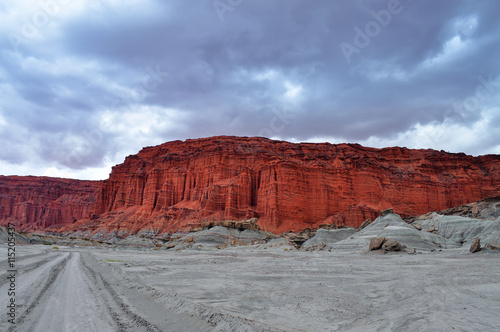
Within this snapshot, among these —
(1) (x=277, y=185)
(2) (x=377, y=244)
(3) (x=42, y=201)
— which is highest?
(1) (x=277, y=185)

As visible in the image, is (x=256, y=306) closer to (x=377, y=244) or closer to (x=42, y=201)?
(x=377, y=244)

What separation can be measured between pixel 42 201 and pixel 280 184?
14300cm

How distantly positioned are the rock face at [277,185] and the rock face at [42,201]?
45920 millimetres

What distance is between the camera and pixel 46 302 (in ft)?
24.0

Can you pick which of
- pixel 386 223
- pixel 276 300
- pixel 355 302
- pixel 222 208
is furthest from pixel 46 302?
pixel 222 208

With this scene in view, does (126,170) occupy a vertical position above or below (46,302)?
above

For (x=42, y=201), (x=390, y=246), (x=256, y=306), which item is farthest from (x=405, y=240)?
(x=42, y=201)

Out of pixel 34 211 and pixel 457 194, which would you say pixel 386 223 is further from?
pixel 34 211

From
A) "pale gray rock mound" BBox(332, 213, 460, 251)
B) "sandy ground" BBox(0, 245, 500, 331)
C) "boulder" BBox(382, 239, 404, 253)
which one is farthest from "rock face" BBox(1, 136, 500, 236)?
"sandy ground" BBox(0, 245, 500, 331)

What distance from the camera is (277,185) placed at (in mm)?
89938

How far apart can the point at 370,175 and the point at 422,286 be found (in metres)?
99.1

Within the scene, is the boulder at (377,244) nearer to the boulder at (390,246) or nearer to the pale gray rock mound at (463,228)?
the boulder at (390,246)

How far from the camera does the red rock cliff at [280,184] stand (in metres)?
89.0

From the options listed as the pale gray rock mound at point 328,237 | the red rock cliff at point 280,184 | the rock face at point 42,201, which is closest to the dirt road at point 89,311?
the pale gray rock mound at point 328,237
